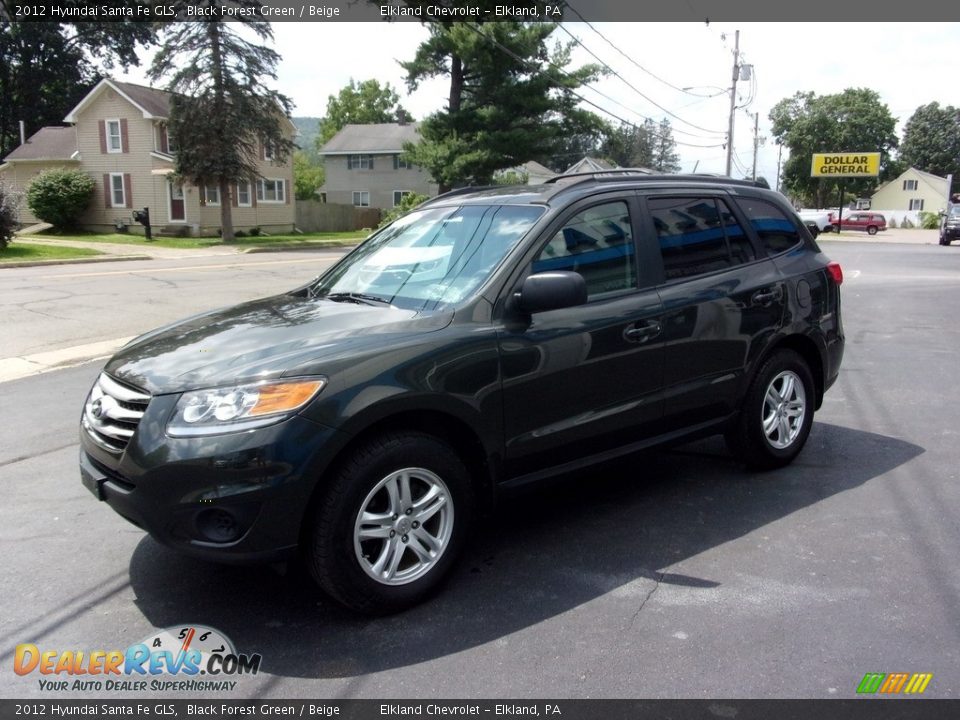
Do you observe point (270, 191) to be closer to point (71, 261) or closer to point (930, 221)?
point (71, 261)

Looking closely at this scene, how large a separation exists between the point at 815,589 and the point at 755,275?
2.08 meters

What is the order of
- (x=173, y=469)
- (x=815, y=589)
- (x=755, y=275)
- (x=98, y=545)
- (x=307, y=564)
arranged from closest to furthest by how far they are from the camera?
(x=173, y=469) → (x=307, y=564) → (x=815, y=589) → (x=98, y=545) → (x=755, y=275)

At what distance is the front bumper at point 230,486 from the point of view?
3.05m

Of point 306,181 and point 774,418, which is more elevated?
point 306,181

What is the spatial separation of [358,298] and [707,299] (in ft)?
6.60

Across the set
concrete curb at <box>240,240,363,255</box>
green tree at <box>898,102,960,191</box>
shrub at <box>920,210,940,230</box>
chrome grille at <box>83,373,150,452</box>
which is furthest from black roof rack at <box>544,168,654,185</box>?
green tree at <box>898,102,960,191</box>

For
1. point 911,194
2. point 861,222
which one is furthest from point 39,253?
point 911,194

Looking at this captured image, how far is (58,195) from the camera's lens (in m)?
37.2

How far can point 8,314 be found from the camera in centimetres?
1208

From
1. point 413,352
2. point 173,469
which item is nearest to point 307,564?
Result: point 173,469

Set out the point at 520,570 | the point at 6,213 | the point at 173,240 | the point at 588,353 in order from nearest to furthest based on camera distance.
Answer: the point at 520,570, the point at 588,353, the point at 6,213, the point at 173,240

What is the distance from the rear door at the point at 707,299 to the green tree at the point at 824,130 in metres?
84.7

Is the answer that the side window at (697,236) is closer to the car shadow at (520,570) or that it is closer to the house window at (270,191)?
the car shadow at (520,570)

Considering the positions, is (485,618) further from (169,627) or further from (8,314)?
(8,314)
